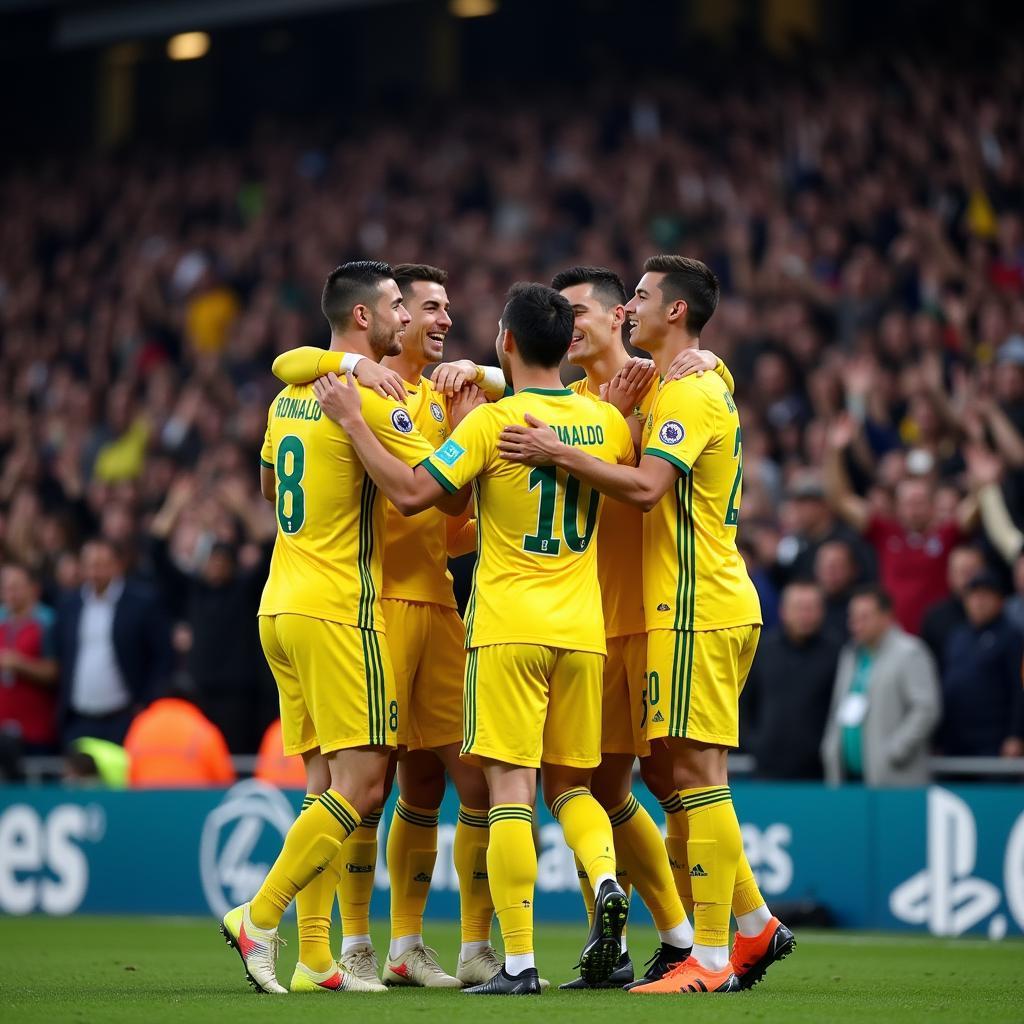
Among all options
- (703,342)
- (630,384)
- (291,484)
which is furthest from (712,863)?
(703,342)

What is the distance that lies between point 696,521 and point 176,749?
22.4 feet

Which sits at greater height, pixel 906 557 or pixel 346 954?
pixel 906 557

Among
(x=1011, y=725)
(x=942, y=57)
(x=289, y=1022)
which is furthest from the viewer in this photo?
(x=942, y=57)

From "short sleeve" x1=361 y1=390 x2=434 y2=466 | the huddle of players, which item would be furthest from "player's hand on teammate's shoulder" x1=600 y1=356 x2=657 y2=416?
"short sleeve" x1=361 y1=390 x2=434 y2=466

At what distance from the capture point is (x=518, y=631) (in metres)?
6.93

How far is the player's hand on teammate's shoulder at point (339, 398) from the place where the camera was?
7.20 m

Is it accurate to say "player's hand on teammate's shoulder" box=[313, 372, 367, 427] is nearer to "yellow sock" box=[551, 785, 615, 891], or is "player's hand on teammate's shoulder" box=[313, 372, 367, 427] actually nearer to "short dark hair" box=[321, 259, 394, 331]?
"short dark hair" box=[321, 259, 394, 331]

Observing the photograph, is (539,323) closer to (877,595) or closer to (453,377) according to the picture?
(453,377)

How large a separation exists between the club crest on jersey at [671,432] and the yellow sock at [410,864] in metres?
1.88

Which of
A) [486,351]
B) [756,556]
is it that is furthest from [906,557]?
[486,351]

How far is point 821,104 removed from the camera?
59.4 feet

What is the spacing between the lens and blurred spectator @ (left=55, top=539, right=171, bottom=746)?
14289 millimetres

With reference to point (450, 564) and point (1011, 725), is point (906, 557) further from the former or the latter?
point (450, 564)

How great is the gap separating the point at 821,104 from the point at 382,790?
40.3 ft
